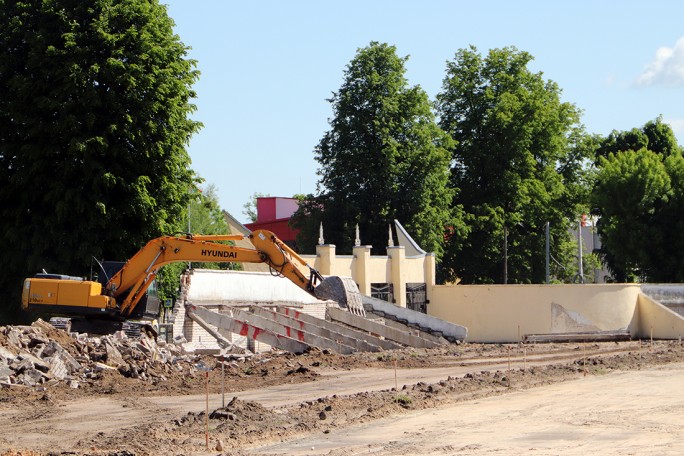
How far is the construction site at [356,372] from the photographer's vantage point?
15633 millimetres

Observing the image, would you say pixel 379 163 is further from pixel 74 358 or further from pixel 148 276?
pixel 74 358

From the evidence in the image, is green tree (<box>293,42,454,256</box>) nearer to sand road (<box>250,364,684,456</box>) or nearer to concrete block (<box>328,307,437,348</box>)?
concrete block (<box>328,307,437,348</box>)

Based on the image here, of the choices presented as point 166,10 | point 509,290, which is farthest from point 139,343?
point 509,290

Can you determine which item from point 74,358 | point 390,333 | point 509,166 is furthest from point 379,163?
point 74,358

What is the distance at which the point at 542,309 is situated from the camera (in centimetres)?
4262

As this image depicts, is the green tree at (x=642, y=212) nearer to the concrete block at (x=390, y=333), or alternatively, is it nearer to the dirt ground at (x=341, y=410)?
the concrete block at (x=390, y=333)

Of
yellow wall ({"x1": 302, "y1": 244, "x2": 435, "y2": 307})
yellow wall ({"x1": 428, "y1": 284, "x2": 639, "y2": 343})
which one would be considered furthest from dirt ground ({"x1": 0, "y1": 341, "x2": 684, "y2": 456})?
yellow wall ({"x1": 428, "y1": 284, "x2": 639, "y2": 343})

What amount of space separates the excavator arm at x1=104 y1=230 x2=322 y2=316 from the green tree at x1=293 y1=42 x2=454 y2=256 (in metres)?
24.7

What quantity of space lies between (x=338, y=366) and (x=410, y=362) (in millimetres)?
2585

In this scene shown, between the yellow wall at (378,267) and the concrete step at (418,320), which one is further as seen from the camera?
the yellow wall at (378,267)

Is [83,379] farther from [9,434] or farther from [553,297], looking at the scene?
[553,297]

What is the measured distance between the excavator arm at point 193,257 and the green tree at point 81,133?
552 cm

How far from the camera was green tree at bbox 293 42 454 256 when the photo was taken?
53.3m

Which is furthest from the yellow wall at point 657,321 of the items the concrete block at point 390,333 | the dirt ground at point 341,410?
the dirt ground at point 341,410
